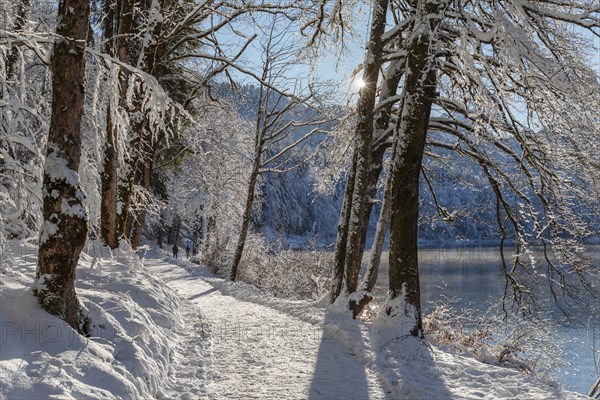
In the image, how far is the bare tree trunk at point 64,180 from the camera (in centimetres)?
448

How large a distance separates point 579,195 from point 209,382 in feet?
23.5

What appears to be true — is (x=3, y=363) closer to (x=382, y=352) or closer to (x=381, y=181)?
(x=382, y=352)

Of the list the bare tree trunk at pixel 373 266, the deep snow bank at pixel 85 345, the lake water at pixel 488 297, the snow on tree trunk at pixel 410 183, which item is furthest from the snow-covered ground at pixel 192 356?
the lake water at pixel 488 297

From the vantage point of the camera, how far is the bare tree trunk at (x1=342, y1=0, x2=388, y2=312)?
8891mm

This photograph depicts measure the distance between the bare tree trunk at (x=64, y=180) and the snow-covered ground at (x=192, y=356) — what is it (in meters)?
0.28

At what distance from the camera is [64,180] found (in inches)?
177

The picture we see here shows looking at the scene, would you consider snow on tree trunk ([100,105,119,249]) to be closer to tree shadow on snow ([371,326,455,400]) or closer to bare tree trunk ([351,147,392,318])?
bare tree trunk ([351,147,392,318])

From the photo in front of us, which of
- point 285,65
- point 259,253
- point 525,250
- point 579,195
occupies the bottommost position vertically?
point 259,253

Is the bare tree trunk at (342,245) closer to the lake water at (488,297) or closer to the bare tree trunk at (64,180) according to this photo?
the lake water at (488,297)

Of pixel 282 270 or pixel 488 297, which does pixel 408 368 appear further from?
pixel 488 297

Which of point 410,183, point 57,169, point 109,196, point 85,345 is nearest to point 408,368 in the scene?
point 410,183

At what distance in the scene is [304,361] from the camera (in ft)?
20.9

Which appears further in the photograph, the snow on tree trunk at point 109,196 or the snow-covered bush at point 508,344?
the snow on tree trunk at point 109,196

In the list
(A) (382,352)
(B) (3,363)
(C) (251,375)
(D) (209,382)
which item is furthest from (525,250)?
(B) (3,363)
